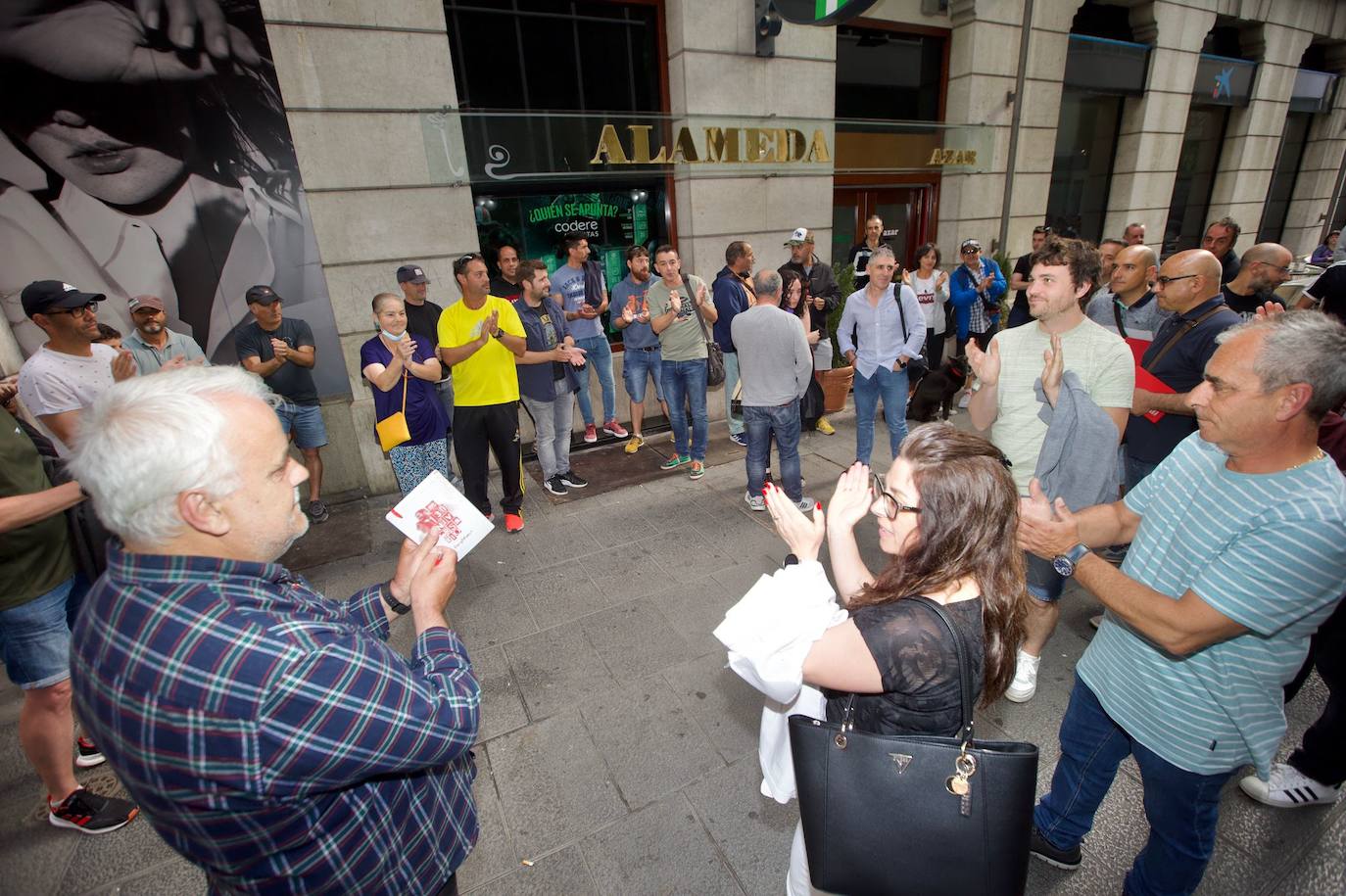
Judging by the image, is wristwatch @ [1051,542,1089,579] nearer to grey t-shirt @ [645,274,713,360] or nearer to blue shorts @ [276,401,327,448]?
grey t-shirt @ [645,274,713,360]

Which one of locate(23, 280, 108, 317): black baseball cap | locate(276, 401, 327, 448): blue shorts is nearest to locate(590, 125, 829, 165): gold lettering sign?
locate(276, 401, 327, 448): blue shorts

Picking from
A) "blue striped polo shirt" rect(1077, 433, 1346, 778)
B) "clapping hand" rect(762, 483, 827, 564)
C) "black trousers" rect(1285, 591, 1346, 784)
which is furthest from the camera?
"black trousers" rect(1285, 591, 1346, 784)

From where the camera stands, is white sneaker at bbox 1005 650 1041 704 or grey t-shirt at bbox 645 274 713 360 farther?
grey t-shirt at bbox 645 274 713 360

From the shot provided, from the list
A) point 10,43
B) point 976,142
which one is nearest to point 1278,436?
point 10,43

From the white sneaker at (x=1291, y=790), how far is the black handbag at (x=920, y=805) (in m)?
2.07

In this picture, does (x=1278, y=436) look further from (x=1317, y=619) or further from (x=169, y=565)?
(x=169, y=565)

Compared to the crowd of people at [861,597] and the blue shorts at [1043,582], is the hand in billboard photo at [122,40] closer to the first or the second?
the crowd of people at [861,597]

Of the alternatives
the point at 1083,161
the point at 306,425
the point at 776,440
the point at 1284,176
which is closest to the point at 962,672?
the point at 776,440

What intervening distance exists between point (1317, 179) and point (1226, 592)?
18546 millimetres

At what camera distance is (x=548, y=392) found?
216 inches

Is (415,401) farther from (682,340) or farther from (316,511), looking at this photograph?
(682,340)

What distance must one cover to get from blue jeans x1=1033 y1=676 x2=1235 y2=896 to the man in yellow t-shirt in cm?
399

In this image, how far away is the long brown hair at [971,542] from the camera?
60.0 inches

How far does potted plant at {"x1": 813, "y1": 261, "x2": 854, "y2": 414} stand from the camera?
7.05m
